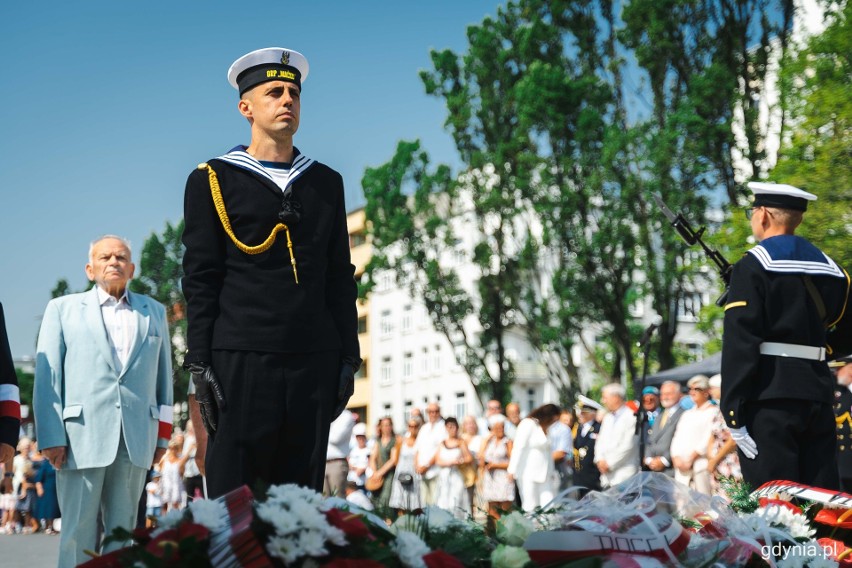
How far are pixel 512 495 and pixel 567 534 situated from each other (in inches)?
554

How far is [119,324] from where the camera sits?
706 centimetres

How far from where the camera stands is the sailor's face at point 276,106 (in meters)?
4.77

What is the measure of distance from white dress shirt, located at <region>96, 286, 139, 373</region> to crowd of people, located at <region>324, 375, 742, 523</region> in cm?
513

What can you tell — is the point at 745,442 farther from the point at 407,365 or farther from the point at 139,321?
the point at 407,365

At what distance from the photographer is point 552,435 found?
18.2 m

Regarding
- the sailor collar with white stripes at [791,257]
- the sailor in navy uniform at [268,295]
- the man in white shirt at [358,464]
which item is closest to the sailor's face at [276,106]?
the sailor in navy uniform at [268,295]

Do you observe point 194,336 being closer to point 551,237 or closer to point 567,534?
point 567,534

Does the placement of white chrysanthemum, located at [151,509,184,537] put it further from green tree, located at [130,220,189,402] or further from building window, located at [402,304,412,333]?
building window, located at [402,304,412,333]

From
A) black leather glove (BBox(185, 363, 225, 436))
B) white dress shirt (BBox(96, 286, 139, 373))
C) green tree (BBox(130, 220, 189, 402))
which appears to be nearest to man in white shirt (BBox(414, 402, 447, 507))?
white dress shirt (BBox(96, 286, 139, 373))

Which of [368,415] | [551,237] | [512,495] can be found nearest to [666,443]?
[512,495]

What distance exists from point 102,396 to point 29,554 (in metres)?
7.09

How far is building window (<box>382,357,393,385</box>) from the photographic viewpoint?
8106cm

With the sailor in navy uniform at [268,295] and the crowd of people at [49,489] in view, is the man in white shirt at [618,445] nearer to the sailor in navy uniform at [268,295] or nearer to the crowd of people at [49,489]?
the crowd of people at [49,489]

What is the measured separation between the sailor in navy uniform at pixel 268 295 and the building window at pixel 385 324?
7698cm
